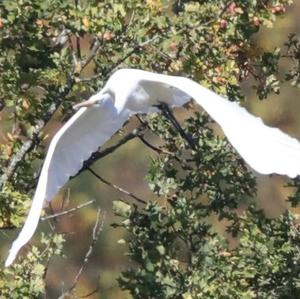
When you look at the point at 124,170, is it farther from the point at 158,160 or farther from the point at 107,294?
the point at 158,160

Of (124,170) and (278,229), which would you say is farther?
(124,170)

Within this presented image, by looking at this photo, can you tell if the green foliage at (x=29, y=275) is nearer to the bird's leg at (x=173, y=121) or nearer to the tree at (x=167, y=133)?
the tree at (x=167, y=133)

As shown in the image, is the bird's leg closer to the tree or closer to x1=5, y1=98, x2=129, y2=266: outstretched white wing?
the tree

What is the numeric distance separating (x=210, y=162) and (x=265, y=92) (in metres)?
0.35

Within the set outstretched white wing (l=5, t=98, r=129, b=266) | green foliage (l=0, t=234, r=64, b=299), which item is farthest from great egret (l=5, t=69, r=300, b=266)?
green foliage (l=0, t=234, r=64, b=299)

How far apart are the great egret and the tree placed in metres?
0.13

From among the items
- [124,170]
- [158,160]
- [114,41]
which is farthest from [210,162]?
[124,170]

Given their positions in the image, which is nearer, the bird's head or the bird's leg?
the bird's head

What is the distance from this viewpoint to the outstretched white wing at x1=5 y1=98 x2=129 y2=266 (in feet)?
12.3

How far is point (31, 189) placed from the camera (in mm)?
4316

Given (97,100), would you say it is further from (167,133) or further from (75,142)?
(167,133)

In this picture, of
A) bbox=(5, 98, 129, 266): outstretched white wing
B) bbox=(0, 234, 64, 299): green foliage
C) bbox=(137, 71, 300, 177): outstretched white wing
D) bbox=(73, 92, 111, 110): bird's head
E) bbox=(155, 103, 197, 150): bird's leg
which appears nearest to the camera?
bbox=(137, 71, 300, 177): outstretched white wing

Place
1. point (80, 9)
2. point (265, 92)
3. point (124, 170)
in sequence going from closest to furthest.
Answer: point (80, 9) < point (265, 92) < point (124, 170)

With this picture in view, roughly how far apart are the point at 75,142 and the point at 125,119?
6.9 inches
